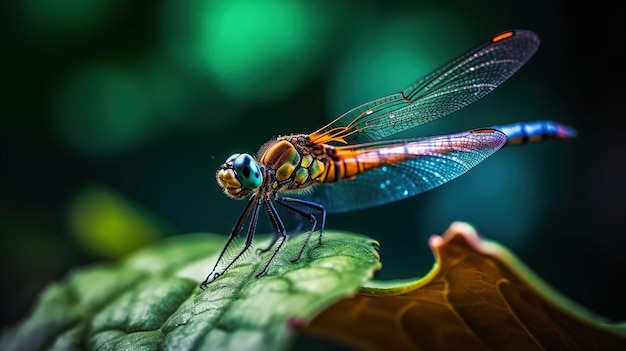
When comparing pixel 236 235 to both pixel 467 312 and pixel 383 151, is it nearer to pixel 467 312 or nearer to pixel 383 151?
pixel 383 151

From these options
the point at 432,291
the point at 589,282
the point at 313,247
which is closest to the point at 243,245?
the point at 313,247

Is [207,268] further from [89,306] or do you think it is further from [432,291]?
[432,291]

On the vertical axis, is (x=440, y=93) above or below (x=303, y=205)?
above

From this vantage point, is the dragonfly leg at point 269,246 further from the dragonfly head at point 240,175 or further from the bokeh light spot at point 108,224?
the bokeh light spot at point 108,224

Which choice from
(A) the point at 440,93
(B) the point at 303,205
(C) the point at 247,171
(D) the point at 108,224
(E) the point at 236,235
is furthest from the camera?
(D) the point at 108,224

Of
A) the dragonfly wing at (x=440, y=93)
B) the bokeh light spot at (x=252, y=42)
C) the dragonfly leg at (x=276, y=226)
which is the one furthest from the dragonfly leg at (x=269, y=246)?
the bokeh light spot at (x=252, y=42)

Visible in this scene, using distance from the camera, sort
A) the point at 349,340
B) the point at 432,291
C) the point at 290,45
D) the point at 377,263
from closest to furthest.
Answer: the point at 377,263
the point at 432,291
the point at 349,340
the point at 290,45

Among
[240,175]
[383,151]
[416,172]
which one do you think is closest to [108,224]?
[240,175]
